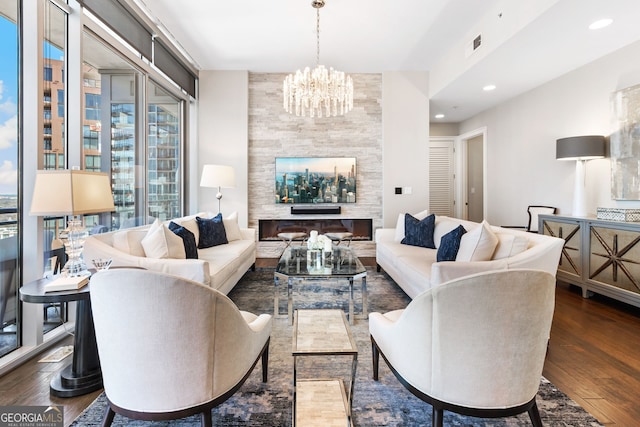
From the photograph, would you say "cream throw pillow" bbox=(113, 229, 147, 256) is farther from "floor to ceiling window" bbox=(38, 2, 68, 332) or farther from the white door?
the white door

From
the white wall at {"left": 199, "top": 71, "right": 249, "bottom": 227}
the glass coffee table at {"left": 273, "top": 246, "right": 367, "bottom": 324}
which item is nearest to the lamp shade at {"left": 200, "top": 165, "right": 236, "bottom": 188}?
the white wall at {"left": 199, "top": 71, "right": 249, "bottom": 227}

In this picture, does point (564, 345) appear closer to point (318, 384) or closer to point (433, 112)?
point (318, 384)

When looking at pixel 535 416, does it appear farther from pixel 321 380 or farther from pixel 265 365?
pixel 265 365

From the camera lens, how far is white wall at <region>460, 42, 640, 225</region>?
11.4 ft

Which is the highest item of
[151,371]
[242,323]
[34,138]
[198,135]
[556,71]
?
[556,71]

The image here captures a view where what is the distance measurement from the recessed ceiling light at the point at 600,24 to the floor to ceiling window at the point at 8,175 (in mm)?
4607

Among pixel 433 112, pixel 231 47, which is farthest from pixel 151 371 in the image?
pixel 433 112

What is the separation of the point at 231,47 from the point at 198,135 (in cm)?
151

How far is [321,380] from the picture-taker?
173 cm

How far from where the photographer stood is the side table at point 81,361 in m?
1.71

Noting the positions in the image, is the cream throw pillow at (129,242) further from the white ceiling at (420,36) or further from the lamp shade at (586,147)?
the lamp shade at (586,147)

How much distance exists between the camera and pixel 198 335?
3.80 feet

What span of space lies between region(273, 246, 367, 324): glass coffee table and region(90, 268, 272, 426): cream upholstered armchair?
1.36 meters

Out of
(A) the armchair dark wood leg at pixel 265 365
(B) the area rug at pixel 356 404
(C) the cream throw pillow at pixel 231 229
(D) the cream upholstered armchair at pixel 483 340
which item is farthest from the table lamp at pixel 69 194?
(C) the cream throw pillow at pixel 231 229
